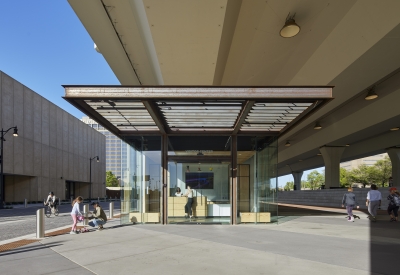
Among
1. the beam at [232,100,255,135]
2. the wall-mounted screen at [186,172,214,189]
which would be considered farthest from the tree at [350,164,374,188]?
the beam at [232,100,255,135]

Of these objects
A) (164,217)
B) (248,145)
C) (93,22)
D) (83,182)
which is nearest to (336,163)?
(248,145)

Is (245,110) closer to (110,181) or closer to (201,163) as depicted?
(201,163)

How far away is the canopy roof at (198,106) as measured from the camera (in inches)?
317

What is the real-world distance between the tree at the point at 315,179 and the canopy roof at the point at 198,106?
390ft

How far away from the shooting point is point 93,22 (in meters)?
7.93

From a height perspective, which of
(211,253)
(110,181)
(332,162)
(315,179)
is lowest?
(110,181)

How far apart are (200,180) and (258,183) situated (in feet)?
9.09

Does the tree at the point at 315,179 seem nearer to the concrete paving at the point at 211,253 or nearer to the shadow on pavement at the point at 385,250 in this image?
the shadow on pavement at the point at 385,250

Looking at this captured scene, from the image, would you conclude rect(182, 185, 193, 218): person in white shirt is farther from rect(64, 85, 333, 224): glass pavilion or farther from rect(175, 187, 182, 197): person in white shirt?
rect(175, 187, 182, 197): person in white shirt

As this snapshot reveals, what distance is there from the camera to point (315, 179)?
12481 cm

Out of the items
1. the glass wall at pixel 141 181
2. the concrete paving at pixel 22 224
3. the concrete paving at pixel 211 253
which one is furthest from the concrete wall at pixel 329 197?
the concrete paving at pixel 22 224

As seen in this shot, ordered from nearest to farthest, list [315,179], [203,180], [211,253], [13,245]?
[211,253] < [13,245] < [203,180] < [315,179]

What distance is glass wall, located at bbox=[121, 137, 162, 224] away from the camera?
13.3 meters

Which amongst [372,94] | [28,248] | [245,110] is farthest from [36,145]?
[372,94]
